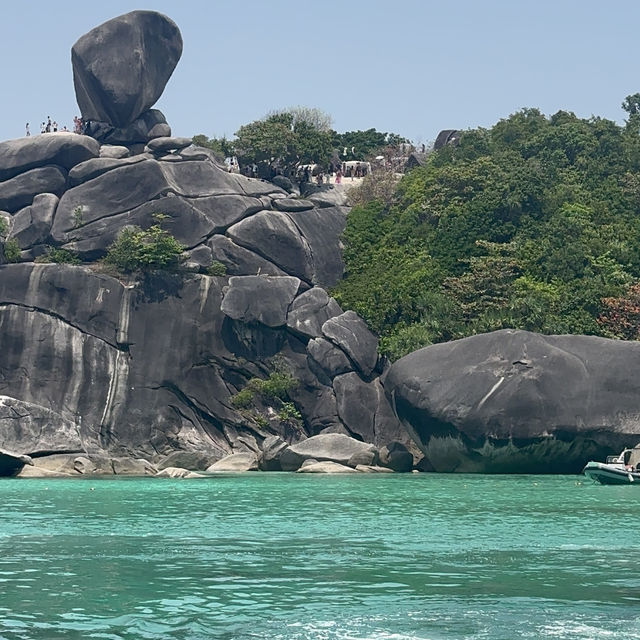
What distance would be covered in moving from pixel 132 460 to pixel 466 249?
19.5m

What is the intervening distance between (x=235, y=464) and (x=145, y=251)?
11.2 m

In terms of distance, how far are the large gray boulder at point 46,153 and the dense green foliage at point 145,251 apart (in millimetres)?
6583

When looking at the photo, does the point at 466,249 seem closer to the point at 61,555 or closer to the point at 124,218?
the point at 124,218

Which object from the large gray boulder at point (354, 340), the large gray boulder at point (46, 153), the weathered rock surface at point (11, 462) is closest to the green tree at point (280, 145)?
the large gray boulder at point (46, 153)

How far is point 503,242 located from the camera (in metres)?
57.9

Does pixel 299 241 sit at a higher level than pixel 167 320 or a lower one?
higher

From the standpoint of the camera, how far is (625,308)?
164ft

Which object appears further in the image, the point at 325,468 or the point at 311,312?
the point at 311,312

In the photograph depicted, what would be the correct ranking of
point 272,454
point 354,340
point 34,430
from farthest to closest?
point 354,340 < point 272,454 < point 34,430

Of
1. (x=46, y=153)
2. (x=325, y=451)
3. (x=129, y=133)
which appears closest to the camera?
(x=325, y=451)

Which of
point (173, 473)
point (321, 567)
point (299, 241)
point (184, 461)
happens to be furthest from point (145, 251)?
point (321, 567)

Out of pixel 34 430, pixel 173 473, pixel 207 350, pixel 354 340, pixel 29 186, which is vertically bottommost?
pixel 173 473

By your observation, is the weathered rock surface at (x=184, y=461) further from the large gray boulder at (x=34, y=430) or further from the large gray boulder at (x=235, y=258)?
the large gray boulder at (x=235, y=258)

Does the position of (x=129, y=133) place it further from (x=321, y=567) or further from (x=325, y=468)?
(x=321, y=567)
